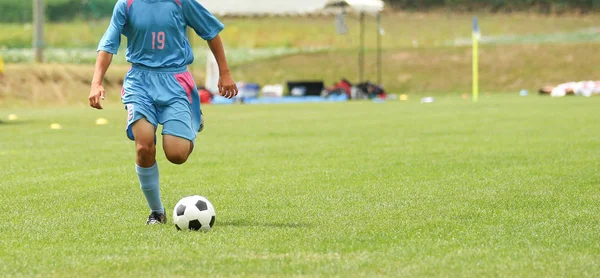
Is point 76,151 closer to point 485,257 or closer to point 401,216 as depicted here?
point 401,216

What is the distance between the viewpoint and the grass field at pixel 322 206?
5.84 meters

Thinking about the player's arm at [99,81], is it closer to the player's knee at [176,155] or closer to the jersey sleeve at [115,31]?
the jersey sleeve at [115,31]

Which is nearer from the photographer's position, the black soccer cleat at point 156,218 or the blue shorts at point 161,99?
the blue shorts at point 161,99

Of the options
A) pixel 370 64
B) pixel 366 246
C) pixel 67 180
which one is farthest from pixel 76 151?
pixel 370 64

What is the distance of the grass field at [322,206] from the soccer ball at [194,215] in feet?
0.34

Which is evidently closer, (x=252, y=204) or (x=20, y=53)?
(x=252, y=204)

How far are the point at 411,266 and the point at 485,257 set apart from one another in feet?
1.72

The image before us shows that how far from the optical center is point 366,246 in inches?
251

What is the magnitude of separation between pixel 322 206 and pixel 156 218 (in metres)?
1.47

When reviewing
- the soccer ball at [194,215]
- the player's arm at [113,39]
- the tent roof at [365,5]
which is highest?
the tent roof at [365,5]

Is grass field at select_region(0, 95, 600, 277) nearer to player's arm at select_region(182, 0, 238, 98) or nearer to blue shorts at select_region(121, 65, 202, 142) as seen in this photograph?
blue shorts at select_region(121, 65, 202, 142)

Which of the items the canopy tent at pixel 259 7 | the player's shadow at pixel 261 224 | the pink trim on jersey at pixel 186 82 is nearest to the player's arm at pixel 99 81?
the pink trim on jersey at pixel 186 82

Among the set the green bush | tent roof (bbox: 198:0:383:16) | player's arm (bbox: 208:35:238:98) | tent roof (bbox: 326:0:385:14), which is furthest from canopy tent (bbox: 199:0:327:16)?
player's arm (bbox: 208:35:238:98)

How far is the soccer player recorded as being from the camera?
24.3 feet
